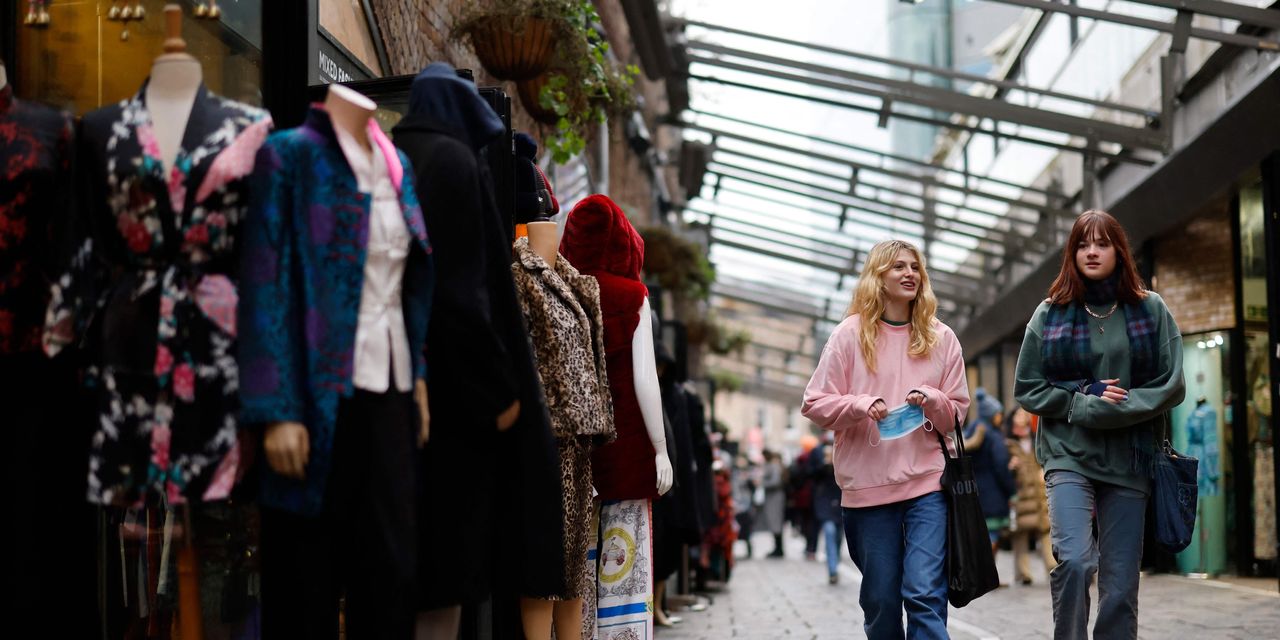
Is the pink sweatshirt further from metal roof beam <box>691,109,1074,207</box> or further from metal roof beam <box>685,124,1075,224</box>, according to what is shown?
metal roof beam <box>685,124,1075,224</box>

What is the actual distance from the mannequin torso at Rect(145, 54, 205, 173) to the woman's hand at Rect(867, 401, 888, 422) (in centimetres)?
273

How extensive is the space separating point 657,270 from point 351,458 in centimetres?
1142

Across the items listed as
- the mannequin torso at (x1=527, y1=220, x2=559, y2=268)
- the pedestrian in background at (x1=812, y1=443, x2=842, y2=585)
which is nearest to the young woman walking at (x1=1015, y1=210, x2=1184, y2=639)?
the mannequin torso at (x1=527, y1=220, x2=559, y2=268)

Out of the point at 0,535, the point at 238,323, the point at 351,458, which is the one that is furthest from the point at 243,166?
the point at 0,535

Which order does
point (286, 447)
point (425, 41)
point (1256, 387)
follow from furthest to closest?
point (1256, 387) → point (425, 41) → point (286, 447)

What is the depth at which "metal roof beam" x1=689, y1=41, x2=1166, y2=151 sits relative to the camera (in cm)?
1348

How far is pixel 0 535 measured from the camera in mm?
3588

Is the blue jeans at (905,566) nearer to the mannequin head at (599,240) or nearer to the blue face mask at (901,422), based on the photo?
the blue face mask at (901,422)

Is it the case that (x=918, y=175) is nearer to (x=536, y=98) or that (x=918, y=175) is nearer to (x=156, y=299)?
(x=536, y=98)

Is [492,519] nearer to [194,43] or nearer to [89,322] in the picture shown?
[89,322]

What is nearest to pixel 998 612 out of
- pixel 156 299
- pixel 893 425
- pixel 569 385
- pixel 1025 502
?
pixel 1025 502

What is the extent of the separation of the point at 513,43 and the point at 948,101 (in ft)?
22.9

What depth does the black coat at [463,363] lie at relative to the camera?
3.83 metres

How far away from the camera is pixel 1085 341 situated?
557cm
